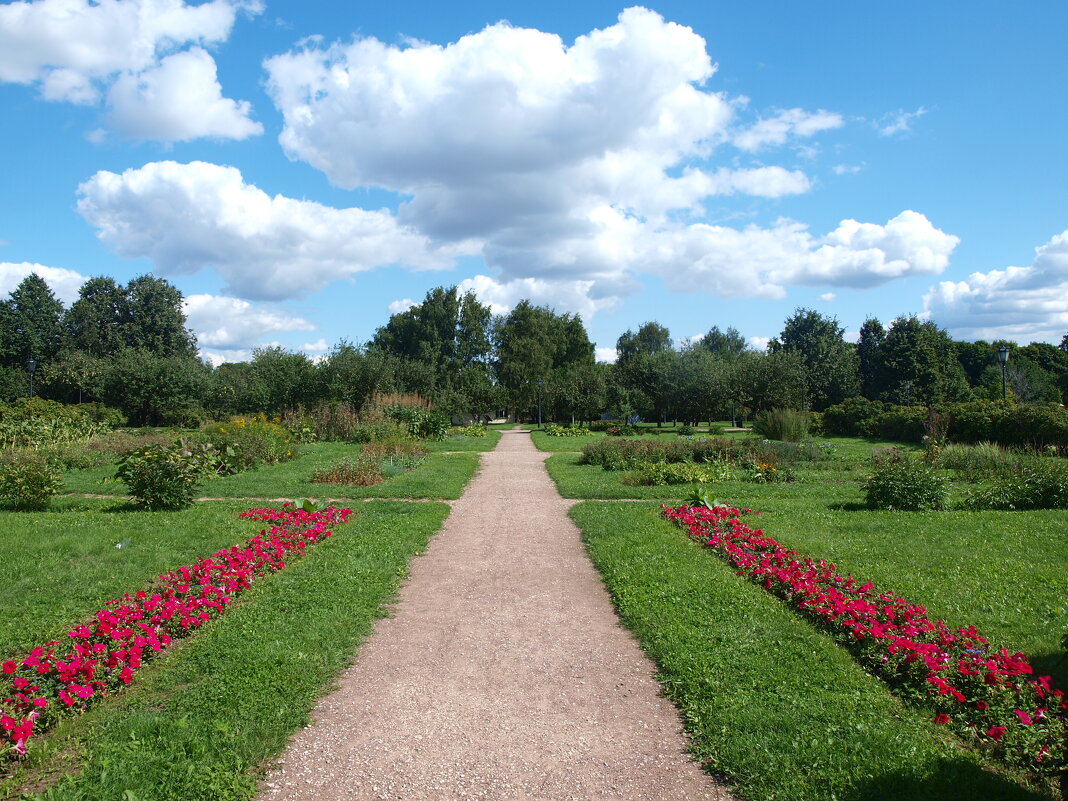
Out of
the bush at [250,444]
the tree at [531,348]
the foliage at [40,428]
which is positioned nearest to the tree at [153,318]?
the tree at [531,348]

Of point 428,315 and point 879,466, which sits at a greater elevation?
point 428,315

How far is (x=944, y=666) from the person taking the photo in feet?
12.9

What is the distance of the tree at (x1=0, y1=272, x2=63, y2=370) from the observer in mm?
47219

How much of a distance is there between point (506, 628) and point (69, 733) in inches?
114

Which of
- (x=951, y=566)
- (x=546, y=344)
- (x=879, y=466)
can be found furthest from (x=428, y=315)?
(x=951, y=566)

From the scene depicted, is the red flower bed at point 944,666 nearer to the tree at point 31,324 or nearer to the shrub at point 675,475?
the shrub at point 675,475

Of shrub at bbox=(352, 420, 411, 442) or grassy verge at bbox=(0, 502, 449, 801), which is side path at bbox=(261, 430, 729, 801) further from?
shrub at bbox=(352, 420, 411, 442)

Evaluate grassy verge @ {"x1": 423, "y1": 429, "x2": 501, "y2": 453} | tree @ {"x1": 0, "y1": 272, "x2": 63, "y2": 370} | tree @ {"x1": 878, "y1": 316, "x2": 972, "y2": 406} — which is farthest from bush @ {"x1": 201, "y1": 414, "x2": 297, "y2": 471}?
tree @ {"x1": 0, "y1": 272, "x2": 63, "y2": 370}

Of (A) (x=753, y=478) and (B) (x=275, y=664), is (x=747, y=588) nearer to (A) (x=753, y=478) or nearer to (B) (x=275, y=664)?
(B) (x=275, y=664)

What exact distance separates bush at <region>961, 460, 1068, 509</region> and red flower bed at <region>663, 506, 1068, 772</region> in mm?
6018

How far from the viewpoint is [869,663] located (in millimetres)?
4371

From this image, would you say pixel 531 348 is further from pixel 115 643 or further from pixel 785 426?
pixel 115 643

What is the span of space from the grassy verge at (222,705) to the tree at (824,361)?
1433 inches

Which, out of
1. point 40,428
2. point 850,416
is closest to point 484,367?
point 850,416
